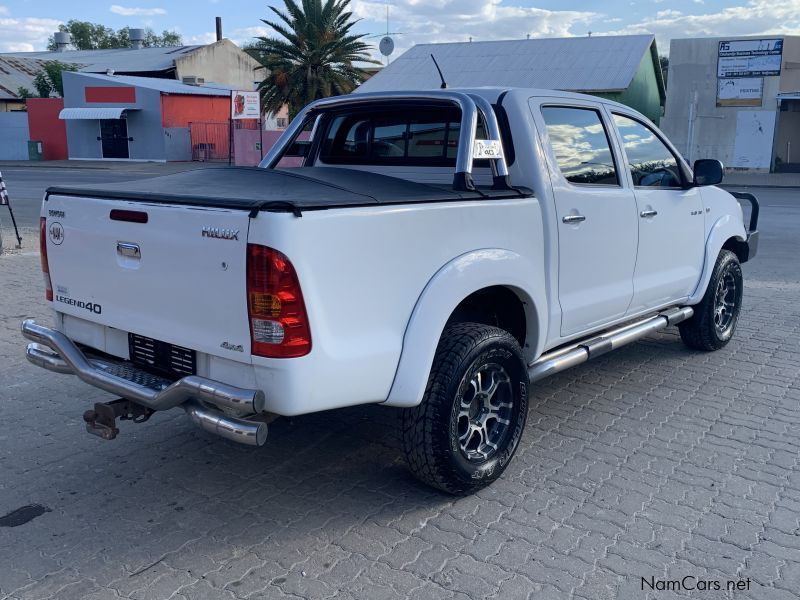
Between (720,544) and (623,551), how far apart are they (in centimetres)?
45

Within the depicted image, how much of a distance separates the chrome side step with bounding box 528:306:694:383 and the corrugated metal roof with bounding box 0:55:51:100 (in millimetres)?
50453

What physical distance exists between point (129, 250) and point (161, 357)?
0.50 metres

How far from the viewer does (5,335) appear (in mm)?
6773

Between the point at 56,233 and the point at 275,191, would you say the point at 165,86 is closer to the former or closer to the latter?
the point at 56,233

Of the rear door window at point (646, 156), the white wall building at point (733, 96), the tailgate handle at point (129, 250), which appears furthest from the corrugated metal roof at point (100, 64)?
the tailgate handle at point (129, 250)

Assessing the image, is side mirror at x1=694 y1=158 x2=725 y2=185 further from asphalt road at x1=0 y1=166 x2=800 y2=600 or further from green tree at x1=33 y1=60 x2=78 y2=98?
green tree at x1=33 y1=60 x2=78 y2=98

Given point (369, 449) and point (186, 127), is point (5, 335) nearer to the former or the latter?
point (369, 449)

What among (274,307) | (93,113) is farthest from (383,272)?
(93,113)

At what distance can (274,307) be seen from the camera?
306 centimetres

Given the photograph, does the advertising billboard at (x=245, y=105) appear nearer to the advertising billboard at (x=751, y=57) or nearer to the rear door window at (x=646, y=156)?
the advertising billboard at (x=751, y=57)

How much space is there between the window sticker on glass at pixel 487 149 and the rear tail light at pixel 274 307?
144 centimetres

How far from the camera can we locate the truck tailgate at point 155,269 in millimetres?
3162

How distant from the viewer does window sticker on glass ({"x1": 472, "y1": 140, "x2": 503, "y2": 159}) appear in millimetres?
4043
